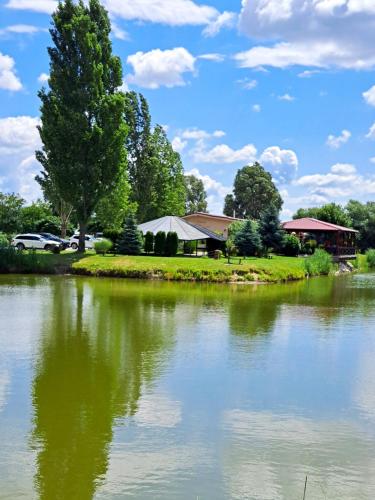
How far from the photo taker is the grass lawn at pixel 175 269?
125ft

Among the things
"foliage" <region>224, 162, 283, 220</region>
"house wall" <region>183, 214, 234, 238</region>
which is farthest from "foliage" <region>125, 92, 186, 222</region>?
"foliage" <region>224, 162, 283, 220</region>

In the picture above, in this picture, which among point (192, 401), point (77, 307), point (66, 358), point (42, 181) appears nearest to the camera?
point (192, 401)

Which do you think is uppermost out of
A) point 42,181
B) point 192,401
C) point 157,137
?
point 157,137

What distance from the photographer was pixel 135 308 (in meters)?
24.8

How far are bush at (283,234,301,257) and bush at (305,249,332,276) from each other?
118 inches

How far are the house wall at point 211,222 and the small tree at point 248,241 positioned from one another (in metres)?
16.3

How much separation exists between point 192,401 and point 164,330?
26.2 feet

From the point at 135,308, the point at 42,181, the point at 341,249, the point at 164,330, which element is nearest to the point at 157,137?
the point at 42,181

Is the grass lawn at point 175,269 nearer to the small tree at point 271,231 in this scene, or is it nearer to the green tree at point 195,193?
the small tree at point 271,231

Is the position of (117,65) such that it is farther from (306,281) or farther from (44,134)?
(306,281)

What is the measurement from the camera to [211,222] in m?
67.6

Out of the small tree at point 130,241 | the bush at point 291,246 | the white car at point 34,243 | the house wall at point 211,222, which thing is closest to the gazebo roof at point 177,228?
the small tree at point 130,241

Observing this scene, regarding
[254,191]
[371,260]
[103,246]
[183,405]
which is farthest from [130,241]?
[254,191]

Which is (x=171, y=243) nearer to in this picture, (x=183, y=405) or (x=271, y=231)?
(x=271, y=231)
